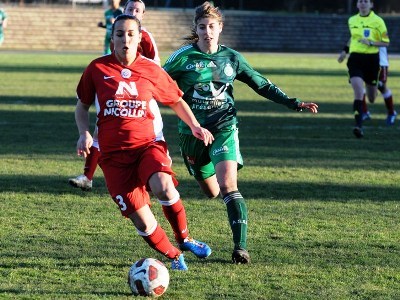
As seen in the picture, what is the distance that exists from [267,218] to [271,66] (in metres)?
28.3

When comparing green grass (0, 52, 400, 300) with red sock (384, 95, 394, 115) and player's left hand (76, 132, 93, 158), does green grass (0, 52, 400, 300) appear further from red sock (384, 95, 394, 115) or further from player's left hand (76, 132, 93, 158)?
player's left hand (76, 132, 93, 158)

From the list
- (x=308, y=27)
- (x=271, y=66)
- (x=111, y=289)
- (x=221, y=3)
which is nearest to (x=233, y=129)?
(x=111, y=289)

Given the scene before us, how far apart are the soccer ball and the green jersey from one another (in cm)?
172

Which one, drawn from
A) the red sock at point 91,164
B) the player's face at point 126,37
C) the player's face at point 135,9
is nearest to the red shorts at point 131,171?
the player's face at point 126,37

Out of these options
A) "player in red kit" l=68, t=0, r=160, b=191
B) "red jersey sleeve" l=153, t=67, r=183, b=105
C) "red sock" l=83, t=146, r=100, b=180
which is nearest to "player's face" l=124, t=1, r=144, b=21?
"player in red kit" l=68, t=0, r=160, b=191

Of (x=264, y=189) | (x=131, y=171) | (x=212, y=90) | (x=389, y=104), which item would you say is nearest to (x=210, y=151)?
(x=212, y=90)

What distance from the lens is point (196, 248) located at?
722cm

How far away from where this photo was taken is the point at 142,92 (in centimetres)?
691

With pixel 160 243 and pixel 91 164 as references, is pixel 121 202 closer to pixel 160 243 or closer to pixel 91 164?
pixel 160 243

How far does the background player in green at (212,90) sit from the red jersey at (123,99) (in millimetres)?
777

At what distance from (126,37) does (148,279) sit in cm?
166

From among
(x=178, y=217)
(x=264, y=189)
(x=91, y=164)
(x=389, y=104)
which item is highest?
(x=178, y=217)

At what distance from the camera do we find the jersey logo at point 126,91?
6.85 m

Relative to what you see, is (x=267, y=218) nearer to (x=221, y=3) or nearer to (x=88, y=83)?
(x=88, y=83)
